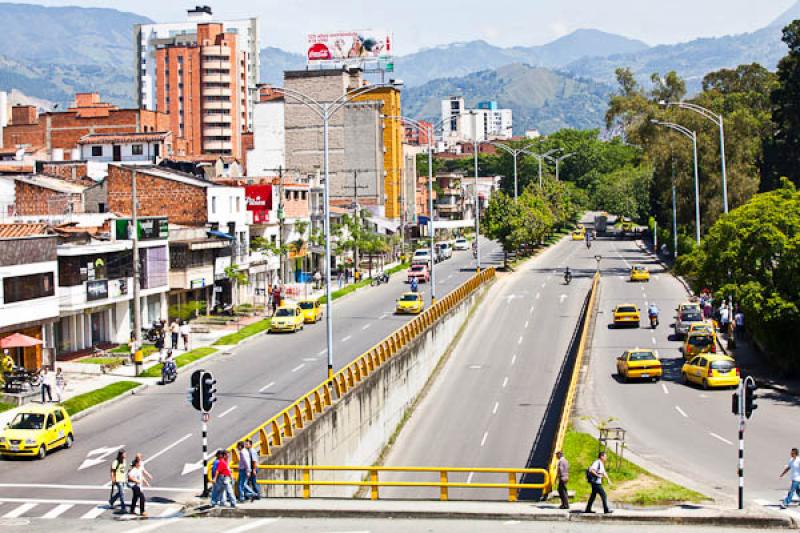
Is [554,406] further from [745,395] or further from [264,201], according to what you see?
[264,201]

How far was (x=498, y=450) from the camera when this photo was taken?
45000mm

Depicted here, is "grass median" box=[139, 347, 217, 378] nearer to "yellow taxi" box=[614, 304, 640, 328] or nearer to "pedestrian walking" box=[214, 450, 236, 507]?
"yellow taxi" box=[614, 304, 640, 328]

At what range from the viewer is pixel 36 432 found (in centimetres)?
3516

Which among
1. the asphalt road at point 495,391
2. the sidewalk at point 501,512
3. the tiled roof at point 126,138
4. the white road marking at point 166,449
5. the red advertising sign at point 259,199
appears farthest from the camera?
the tiled roof at point 126,138

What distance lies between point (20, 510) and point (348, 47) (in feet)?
406

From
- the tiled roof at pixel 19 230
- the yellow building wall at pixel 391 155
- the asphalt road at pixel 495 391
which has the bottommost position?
the asphalt road at pixel 495 391

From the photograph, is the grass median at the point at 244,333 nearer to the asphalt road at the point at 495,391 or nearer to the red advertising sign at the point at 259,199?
the asphalt road at the point at 495,391

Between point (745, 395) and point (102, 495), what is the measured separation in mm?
16477

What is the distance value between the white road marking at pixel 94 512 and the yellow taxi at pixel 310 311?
1560 inches

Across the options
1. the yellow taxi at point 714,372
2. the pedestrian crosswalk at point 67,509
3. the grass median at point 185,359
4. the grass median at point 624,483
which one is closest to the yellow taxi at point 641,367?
the yellow taxi at point 714,372

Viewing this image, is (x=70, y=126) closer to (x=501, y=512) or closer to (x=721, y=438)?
(x=721, y=438)

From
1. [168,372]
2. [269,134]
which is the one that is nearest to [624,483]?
[168,372]

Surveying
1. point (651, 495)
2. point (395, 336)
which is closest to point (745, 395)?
point (651, 495)

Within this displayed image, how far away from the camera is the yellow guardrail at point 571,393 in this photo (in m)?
30.0
